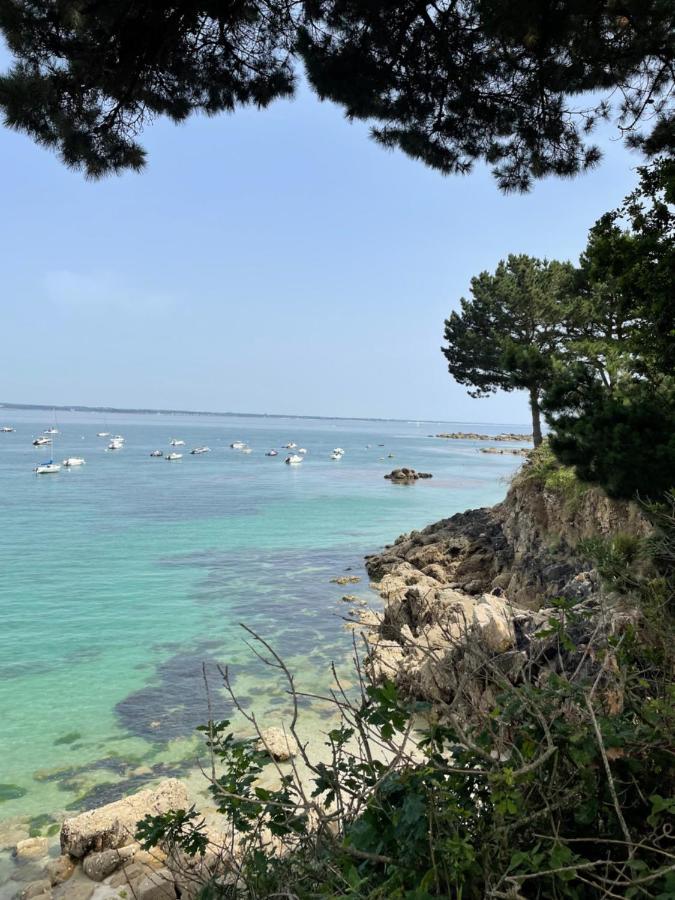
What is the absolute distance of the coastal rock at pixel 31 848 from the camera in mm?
6492

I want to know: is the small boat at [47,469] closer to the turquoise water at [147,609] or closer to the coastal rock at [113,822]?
the turquoise water at [147,609]

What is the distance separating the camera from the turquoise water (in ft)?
29.5

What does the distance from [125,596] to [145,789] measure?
11050mm

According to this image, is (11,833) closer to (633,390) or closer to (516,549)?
(633,390)

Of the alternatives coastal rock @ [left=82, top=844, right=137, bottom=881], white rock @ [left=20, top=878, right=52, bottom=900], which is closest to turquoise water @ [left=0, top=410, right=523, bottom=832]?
white rock @ [left=20, top=878, right=52, bottom=900]

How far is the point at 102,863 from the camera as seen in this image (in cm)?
597

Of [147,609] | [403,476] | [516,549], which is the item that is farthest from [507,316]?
[403,476]

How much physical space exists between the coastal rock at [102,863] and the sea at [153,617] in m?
0.84

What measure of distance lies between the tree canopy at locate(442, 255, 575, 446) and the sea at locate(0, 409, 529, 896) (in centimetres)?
902

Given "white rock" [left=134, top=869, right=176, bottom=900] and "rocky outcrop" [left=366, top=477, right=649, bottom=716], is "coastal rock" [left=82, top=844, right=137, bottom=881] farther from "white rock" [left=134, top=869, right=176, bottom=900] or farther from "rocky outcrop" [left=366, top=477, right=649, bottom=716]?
"rocky outcrop" [left=366, top=477, right=649, bottom=716]

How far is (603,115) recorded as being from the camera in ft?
21.4

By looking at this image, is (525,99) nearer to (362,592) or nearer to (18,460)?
(362,592)

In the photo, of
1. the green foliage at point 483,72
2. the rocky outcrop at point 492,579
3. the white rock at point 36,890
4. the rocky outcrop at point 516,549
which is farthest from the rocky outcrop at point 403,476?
the white rock at point 36,890

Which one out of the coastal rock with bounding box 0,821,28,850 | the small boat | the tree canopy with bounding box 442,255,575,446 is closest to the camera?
the coastal rock with bounding box 0,821,28,850
